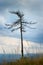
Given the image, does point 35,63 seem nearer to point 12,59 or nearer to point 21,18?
point 12,59

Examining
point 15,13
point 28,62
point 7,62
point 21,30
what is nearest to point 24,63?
point 28,62

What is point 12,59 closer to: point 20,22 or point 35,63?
point 35,63

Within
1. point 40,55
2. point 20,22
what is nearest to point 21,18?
point 20,22

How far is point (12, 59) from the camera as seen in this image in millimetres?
9094

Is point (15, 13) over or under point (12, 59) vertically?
over

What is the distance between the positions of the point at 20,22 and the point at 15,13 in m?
0.85

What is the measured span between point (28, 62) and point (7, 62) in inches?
36.1

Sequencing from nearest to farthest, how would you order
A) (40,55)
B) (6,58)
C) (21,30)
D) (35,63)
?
(35,63) → (6,58) → (40,55) → (21,30)

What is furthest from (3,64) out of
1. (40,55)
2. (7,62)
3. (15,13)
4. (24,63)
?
(15,13)

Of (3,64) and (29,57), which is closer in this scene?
(3,64)

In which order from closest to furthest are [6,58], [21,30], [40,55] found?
[6,58] → [40,55] → [21,30]

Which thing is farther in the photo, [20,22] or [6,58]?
[20,22]

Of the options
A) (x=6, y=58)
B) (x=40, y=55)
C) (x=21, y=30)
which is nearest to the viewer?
(x=6, y=58)

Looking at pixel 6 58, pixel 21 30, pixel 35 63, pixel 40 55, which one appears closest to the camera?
pixel 35 63
